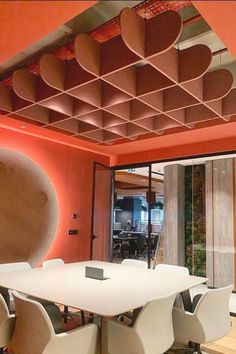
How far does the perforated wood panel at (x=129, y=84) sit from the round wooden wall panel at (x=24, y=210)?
0.84 meters

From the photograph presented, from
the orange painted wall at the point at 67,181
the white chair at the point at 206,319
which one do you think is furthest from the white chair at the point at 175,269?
the orange painted wall at the point at 67,181

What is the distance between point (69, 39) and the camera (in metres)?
2.67

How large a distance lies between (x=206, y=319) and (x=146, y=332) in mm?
622

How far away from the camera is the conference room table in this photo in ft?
6.95

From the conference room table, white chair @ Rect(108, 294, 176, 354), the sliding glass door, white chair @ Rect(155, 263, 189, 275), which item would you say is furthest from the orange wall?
white chair @ Rect(108, 294, 176, 354)

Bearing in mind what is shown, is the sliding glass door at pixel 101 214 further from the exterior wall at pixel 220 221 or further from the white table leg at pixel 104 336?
the white table leg at pixel 104 336

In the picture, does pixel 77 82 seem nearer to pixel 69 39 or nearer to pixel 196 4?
pixel 69 39

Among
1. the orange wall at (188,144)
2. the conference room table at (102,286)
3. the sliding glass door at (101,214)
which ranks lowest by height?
the conference room table at (102,286)

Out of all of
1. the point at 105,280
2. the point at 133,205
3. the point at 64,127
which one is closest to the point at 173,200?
the point at 64,127

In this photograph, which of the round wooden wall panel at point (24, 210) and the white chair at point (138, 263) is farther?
the round wooden wall panel at point (24, 210)

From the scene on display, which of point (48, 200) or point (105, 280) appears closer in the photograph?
point (105, 280)

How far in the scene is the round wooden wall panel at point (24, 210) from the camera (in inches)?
169

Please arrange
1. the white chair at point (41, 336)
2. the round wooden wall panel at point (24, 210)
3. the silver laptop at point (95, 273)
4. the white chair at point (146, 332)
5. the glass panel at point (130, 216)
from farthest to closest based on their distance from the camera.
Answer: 1. the glass panel at point (130, 216)
2. the round wooden wall panel at point (24, 210)
3. the silver laptop at point (95, 273)
4. the white chair at point (146, 332)
5. the white chair at point (41, 336)

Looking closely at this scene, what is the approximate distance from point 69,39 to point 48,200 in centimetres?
279
